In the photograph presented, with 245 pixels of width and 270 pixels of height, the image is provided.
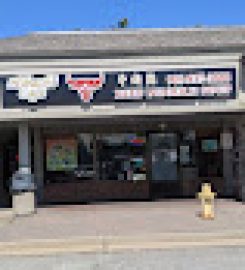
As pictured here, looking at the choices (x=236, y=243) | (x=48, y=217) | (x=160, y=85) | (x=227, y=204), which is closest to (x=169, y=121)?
(x=160, y=85)

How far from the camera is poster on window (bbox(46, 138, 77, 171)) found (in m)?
17.6

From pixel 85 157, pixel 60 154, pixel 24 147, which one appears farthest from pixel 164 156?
pixel 24 147

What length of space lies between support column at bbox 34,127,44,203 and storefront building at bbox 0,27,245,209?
1.3 inches

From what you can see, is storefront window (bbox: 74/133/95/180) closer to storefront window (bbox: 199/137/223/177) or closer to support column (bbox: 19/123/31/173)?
support column (bbox: 19/123/31/173)

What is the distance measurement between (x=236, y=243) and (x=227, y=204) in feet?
18.7

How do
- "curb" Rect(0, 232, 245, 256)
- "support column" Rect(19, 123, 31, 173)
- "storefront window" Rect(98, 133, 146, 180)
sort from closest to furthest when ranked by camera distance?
"curb" Rect(0, 232, 245, 256)
"support column" Rect(19, 123, 31, 173)
"storefront window" Rect(98, 133, 146, 180)

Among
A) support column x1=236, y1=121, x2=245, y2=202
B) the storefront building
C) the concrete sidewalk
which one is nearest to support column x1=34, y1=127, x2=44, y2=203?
the storefront building

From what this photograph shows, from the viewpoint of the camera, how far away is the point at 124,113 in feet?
50.0

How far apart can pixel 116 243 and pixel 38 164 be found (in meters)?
7.63

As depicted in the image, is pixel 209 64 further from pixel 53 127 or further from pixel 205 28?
pixel 53 127

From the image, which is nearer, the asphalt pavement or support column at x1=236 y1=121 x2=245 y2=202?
the asphalt pavement

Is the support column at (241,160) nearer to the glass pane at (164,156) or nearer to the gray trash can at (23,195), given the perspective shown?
the glass pane at (164,156)

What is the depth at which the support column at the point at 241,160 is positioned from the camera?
16359 millimetres

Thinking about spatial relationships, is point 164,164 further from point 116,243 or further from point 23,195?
point 116,243
